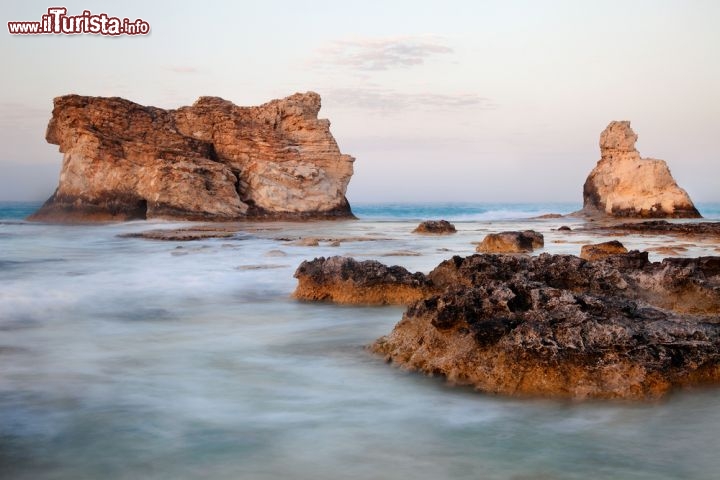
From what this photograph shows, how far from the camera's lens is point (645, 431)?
129 inches

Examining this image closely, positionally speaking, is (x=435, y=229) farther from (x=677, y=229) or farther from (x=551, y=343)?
(x=551, y=343)

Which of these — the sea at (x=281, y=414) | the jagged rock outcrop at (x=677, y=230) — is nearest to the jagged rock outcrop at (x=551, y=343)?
the sea at (x=281, y=414)

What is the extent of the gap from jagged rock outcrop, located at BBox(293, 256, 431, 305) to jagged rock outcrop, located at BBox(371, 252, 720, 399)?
5.86ft

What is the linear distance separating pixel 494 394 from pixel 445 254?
8.21 m

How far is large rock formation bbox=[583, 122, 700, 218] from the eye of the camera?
3272 centimetres

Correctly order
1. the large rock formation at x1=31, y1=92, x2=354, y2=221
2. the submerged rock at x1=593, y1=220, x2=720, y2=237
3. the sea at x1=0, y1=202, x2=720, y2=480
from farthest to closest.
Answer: the large rock formation at x1=31, y1=92, x2=354, y2=221 < the submerged rock at x1=593, y1=220, x2=720, y2=237 < the sea at x1=0, y1=202, x2=720, y2=480

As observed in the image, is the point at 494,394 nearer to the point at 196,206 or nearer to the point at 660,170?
the point at 196,206

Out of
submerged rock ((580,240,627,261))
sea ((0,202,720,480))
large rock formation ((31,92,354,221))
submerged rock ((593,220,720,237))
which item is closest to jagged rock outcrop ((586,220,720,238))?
submerged rock ((593,220,720,237))

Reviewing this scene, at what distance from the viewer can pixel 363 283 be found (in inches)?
269

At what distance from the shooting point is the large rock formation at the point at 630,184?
32.7 m

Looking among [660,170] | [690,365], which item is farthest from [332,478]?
[660,170]

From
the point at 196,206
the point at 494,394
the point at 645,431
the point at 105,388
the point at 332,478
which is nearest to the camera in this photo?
the point at 332,478

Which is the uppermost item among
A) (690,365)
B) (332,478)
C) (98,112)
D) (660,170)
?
(98,112)

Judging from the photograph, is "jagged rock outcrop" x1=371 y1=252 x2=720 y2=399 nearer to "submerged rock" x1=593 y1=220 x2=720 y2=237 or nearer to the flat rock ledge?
the flat rock ledge
